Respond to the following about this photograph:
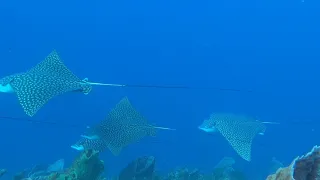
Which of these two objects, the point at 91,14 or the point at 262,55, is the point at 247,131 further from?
the point at 262,55

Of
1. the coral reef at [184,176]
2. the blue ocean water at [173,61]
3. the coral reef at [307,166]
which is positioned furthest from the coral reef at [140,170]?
the blue ocean water at [173,61]

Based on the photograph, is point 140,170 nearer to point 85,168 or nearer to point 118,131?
point 118,131

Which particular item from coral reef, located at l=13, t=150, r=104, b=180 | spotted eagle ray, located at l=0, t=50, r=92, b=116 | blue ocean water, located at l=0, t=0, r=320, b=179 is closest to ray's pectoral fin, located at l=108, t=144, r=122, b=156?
spotted eagle ray, located at l=0, t=50, r=92, b=116

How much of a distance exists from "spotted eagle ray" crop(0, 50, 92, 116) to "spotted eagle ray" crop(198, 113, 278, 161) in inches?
145

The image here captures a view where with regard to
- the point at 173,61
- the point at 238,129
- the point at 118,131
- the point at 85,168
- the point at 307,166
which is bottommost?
the point at 173,61

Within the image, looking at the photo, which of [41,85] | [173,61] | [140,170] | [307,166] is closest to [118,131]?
[140,170]

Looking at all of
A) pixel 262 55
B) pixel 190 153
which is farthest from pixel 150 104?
pixel 262 55

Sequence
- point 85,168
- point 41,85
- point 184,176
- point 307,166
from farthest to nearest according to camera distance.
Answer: point 184,176 < point 41,85 < point 85,168 < point 307,166

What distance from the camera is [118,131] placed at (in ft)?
26.6

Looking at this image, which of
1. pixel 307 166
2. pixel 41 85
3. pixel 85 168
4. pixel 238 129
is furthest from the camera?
pixel 238 129

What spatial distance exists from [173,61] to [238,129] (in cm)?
4185

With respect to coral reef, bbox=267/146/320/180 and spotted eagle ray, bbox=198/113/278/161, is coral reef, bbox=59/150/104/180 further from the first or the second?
spotted eagle ray, bbox=198/113/278/161

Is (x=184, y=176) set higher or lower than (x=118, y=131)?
lower

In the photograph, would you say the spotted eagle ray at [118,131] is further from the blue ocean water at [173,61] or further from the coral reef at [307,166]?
the blue ocean water at [173,61]
